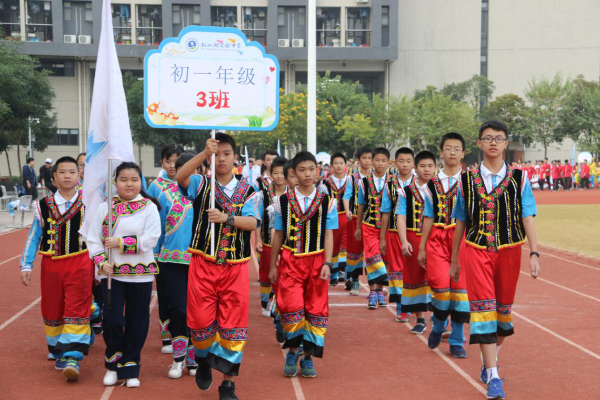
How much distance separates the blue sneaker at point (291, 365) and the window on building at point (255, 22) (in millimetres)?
47093

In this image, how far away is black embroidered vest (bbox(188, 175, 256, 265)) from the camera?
17.8 ft

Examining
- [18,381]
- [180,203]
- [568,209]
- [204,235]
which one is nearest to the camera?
[204,235]

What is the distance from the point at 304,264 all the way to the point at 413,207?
2.38 meters

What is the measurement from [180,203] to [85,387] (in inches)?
70.7

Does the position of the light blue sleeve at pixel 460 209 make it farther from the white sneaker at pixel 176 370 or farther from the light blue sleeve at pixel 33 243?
the light blue sleeve at pixel 33 243

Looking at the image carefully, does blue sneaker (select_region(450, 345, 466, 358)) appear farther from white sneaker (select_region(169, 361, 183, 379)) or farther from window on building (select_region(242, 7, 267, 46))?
window on building (select_region(242, 7, 267, 46))

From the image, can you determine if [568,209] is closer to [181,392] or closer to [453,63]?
[181,392]

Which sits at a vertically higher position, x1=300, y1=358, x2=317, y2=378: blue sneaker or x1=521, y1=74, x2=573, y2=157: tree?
x1=521, y1=74, x2=573, y2=157: tree

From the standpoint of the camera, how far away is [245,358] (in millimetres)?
6758

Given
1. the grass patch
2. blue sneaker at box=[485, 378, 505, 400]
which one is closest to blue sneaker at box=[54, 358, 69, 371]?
blue sneaker at box=[485, 378, 505, 400]

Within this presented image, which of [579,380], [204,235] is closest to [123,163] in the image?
[204,235]

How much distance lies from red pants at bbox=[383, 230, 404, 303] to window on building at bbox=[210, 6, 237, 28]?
44997 mm

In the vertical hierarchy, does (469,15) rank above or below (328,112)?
above

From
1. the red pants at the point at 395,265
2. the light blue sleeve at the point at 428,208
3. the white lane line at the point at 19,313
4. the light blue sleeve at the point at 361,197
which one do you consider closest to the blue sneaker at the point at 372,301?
the red pants at the point at 395,265
